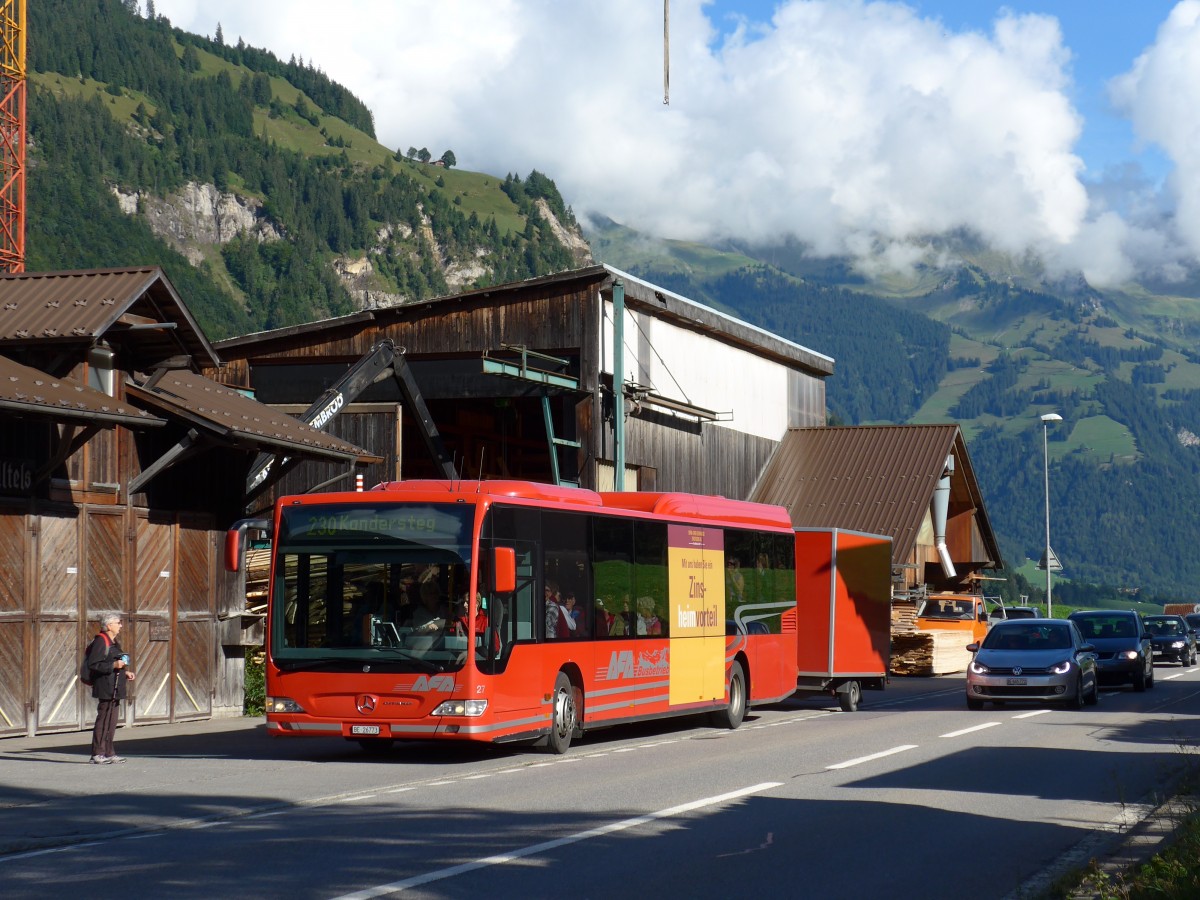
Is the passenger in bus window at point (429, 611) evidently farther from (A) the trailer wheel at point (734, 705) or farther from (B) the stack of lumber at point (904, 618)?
(B) the stack of lumber at point (904, 618)

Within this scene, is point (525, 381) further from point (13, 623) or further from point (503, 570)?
point (503, 570)

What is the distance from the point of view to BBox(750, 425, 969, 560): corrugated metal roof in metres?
50.0

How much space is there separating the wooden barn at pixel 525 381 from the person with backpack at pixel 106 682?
15861 millimetres

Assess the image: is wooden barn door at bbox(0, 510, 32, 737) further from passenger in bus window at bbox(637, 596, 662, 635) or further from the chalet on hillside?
the chalet on hillside

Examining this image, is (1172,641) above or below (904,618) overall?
below

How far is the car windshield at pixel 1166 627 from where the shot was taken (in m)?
51.2

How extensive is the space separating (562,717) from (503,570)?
2450 millimetres

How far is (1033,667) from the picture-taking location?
27.3 m

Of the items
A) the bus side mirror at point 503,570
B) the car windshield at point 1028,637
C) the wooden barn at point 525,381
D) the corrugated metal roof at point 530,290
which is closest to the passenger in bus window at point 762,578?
the car windshield at point 1028,637

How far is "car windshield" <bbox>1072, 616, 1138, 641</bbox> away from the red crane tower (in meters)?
46.1

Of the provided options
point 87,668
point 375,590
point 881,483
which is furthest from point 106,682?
point 881,483

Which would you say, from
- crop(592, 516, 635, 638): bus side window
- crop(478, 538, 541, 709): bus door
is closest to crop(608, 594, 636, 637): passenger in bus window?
crop(592, 516, 635, 638): bus side window

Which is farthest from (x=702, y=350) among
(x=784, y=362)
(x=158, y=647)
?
(x=158, y=647)

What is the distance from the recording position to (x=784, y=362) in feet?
170
